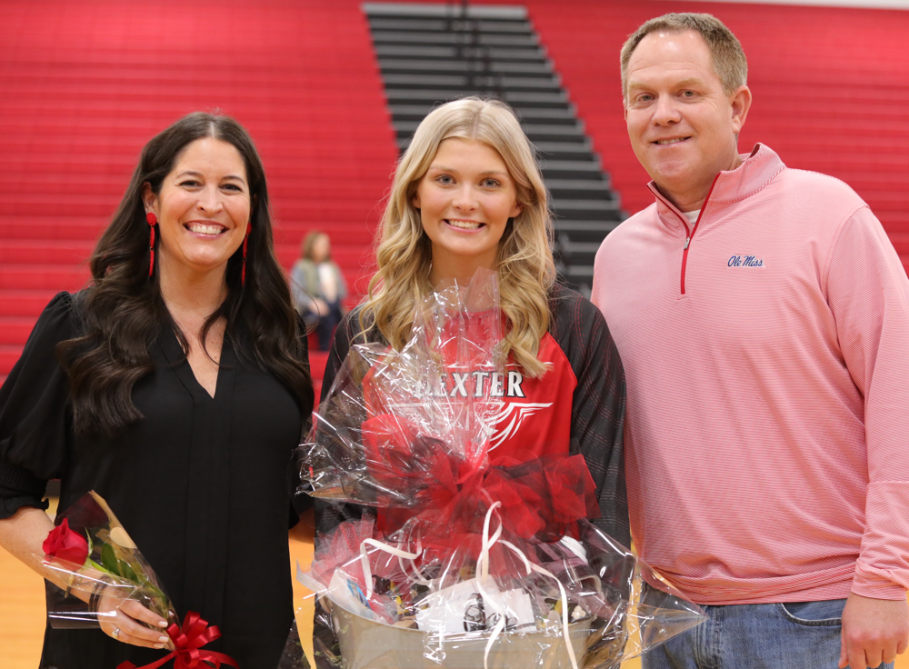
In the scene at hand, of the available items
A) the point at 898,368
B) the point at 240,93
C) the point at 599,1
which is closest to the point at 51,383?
the point at 898,368

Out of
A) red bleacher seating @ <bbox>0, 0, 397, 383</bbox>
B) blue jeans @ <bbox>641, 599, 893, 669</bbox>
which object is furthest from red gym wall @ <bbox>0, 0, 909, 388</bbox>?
blue jeans @ <bbox>641, 599, 893, 669</bbox>

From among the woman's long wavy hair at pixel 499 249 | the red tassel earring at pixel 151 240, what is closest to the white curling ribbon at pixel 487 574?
the woman's long wavy hair at pixel 499 249

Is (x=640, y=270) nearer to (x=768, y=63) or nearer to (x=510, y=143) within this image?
(x=510, y=143)

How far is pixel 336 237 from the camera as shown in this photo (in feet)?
26.3

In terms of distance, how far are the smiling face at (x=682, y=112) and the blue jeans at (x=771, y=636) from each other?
2.53 feet

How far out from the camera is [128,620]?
1438mm

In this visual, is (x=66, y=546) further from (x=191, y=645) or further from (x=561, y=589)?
(x=561, y=589)

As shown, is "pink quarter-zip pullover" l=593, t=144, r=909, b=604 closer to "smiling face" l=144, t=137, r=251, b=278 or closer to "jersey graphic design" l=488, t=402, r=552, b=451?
"jersey graphic design" l=488, t=402, r=552, b=451

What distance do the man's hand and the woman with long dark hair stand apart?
99 centimetres

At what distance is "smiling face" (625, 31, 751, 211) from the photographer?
5.51 feet


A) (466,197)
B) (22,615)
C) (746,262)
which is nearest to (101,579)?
(466,197)

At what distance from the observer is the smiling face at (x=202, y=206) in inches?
67.4

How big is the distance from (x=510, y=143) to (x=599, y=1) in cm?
1243

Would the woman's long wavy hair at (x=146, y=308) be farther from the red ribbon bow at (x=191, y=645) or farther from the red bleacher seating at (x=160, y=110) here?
the red bleacher seating at (x=160, y=110)
